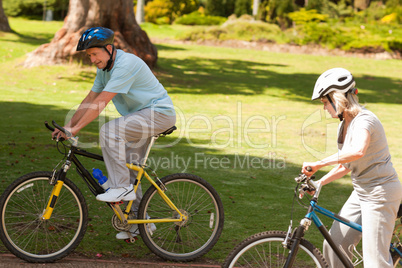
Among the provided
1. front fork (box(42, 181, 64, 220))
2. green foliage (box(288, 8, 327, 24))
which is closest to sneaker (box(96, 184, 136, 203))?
front fork (box(42, 181, 64, 220))

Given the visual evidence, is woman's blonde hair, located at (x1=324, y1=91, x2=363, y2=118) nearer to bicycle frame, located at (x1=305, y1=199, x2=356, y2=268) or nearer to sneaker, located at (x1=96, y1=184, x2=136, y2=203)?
bicycle frame, located at (x1=305, y1=199, x2=356, y2=268)

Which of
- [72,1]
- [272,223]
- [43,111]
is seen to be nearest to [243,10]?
[72,1]

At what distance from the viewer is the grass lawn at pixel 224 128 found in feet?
21.5

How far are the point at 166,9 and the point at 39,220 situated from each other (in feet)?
130

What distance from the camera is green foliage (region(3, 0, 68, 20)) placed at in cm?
4016

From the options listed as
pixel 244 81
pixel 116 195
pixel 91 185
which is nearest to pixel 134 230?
pixel 116 195

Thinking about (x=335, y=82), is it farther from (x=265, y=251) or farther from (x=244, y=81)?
(x=244, y=81)

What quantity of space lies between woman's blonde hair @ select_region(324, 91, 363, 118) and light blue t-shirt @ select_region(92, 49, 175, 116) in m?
1.78

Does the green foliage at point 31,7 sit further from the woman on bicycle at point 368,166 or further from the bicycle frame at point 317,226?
the bicycle frame at point 317,226

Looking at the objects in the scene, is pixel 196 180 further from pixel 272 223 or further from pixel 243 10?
pixel 243 10

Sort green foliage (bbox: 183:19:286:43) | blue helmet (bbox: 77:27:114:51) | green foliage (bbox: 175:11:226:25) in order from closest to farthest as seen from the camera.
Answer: blue helmet (bbox: 77:27:114:51)
green foliage (bbox: 183:19:286:43)
green foliage (bbox: 175:11:226:25)

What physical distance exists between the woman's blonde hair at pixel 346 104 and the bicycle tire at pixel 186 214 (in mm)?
1700

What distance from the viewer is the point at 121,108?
5.05 m

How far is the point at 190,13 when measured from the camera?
4491 centimetres
